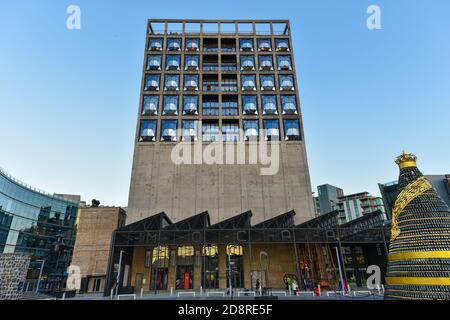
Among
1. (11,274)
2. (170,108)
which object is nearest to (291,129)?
(170,108)

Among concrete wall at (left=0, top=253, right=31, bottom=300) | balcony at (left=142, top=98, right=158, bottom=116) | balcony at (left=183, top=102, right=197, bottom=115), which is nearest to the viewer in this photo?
concrete wall at (left=0, top=253, right=31, bottom=300)

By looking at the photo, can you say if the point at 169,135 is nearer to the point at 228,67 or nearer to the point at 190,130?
the point at 190,130

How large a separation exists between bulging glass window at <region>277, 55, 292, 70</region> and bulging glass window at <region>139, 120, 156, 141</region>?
27.8 m

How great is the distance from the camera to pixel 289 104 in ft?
153

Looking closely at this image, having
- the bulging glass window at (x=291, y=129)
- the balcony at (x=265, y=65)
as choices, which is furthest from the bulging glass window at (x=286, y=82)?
the bulging glass window at (x=291, y=129)

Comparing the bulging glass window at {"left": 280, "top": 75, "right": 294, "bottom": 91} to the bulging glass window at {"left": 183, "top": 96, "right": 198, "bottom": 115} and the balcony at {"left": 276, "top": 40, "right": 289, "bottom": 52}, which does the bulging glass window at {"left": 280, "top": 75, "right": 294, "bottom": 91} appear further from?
the bulging glass window at {"left": 183, "top": 96, "right": 198, "bottom": 115}

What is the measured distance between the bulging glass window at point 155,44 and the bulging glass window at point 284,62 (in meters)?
24.7

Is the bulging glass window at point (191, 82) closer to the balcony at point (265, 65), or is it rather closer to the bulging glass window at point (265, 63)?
the balcony at point (265, 65)

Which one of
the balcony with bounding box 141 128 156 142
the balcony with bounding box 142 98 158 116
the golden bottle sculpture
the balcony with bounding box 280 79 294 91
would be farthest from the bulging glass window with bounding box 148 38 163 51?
the golden bottle sculpture

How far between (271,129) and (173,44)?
1072 inches

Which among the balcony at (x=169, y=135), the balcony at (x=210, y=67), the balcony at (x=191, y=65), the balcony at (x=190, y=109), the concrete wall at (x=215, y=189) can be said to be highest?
the balcony at (x=210, y=67)

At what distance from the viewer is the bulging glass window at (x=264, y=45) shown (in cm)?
5116

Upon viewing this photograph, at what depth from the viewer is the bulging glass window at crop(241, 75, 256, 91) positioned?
47.6 meters
